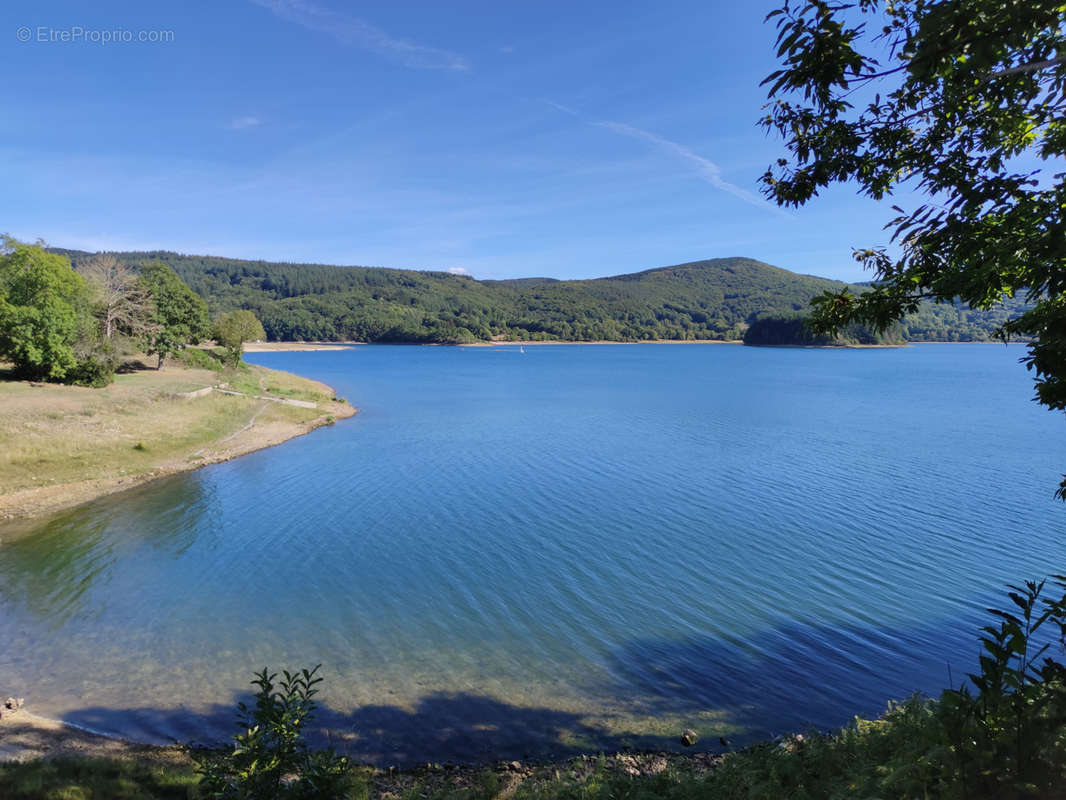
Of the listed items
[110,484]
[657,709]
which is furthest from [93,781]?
[110,484]

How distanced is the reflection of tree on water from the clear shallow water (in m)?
0.10

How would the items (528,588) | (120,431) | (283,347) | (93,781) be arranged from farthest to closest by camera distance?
(283,347) < (120,431) < (528,588) < (93,781)

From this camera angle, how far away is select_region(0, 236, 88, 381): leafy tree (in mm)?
36500

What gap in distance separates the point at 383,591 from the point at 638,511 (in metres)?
10.9

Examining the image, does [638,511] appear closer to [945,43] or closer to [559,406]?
[945,43]

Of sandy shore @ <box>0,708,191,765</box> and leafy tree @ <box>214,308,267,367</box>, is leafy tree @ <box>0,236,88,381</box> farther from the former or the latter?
sandy shore @ <box>0,708,191,765</box>

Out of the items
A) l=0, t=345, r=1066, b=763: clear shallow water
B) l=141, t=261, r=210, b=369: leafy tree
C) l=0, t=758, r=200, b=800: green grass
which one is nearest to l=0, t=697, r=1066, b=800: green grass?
l=0, t=758, r=200, b=800: green grass

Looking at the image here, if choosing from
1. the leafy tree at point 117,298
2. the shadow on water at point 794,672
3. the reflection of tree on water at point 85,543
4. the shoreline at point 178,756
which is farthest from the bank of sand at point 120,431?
the shadow on water at point 794,672

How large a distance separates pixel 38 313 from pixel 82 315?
445 centimetres

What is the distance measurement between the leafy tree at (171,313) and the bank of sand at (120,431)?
532cm

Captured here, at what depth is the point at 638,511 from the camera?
74.3 feet

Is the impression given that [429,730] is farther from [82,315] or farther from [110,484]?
[82,315]

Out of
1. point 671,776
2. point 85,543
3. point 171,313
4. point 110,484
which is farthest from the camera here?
point 171,313

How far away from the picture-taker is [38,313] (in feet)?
120
